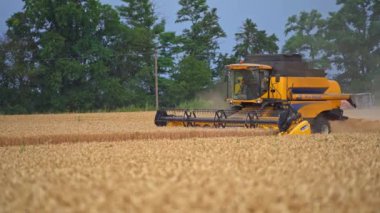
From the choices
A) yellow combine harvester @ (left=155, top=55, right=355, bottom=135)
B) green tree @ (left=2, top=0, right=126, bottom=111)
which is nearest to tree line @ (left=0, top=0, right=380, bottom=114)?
green tree @ (left=2, top=0, right=126, bottom=111)

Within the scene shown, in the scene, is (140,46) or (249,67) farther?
(140,46)

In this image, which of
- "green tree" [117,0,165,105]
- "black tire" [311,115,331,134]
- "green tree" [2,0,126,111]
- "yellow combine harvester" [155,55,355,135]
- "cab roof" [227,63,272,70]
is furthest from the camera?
"green tree" [117,0,165,105]

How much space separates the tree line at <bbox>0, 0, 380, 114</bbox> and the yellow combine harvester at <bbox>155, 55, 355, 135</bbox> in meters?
20.5

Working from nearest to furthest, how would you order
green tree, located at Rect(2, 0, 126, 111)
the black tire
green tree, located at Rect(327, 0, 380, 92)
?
the black tire < green tree, located at Rect(2, 0, 126, 111) < green tree, located at Rect(327, 0, 380, 92)

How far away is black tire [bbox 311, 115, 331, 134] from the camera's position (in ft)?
45.6

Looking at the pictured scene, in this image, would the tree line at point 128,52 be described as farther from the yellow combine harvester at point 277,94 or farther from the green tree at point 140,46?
the yellow combine harvester at point 277,94

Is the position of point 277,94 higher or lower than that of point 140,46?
lower

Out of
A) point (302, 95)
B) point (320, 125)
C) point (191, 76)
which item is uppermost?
point (191, 76)

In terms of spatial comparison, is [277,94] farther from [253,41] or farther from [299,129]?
[253,41]

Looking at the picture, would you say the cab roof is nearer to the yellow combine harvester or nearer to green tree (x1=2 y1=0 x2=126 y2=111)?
the yellow combine harvester

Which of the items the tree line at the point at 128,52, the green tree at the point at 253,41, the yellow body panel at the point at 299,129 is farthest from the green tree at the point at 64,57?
the yellow body panel at the point at 299,129

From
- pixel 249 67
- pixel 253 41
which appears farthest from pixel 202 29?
pixel 249 67

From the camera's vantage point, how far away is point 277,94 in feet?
46.2

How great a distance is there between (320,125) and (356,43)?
110 ft
